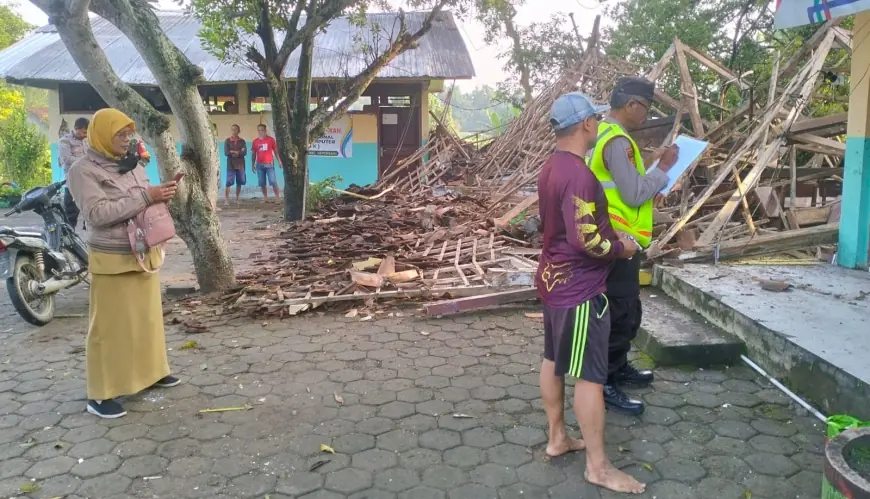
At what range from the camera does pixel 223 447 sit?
3.50 meters

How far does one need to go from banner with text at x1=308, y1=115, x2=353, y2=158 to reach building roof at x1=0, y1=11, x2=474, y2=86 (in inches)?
62.7

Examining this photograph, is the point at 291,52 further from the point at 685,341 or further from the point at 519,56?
the point at 519,56

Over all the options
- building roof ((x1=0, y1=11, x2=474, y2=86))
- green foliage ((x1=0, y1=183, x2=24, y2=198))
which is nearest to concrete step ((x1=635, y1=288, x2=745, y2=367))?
building roof ((x1=0, y1=11, x2=474, y2=86))

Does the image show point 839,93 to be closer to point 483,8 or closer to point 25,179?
point 483,8

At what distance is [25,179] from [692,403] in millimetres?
18422

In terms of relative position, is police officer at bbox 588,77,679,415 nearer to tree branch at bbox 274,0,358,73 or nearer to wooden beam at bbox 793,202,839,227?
wooden beam at bbox 793,202,839,227

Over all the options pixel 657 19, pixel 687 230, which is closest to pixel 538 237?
pixel 687 230

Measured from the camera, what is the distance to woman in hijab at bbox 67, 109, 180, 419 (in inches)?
150

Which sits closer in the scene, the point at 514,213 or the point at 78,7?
the point at 78,7

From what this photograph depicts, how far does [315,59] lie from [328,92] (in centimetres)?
84

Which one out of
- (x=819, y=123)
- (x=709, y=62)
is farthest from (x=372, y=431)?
(x=709, y=62)

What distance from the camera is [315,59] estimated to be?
15164 millimetres

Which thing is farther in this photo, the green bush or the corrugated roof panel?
the green bush

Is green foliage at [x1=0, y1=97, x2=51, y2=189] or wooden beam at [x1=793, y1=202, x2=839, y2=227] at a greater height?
green foliage at [x1=0, y1=97, x2=51, y2=189]
